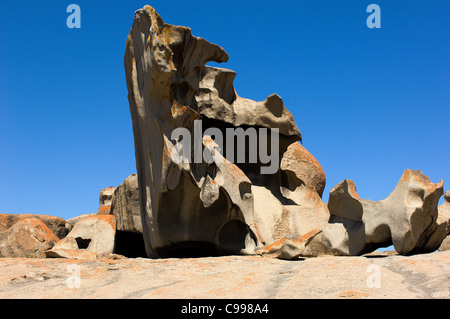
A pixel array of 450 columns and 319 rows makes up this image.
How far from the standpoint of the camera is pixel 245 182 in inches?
369

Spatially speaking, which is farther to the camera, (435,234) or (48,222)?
(48,222)

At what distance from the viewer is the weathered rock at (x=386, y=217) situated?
7.61 metres

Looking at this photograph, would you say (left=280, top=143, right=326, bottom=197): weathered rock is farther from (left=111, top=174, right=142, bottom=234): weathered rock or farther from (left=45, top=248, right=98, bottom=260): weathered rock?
(left=45, top=248, right=98, bottom=260): weathered rock

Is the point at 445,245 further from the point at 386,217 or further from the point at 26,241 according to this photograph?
the point at 26,241

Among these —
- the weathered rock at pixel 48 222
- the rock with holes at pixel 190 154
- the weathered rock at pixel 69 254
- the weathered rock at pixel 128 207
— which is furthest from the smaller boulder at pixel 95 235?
the rock with holes at pixel 190 154

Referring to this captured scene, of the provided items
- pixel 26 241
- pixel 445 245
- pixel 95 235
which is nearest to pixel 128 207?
pixel 95 235

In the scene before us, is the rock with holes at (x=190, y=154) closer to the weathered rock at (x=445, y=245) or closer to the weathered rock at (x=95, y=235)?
the weathered rock at (x=95, y=235)

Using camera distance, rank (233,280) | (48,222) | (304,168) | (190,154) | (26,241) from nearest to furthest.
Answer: (233,280) → (190,154) → (26,241) → (48,222) → (304,168)

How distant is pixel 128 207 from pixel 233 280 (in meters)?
6.03

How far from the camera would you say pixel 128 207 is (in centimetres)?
1108

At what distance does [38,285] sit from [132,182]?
5.56 m

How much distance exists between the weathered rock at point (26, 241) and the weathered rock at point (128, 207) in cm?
144
